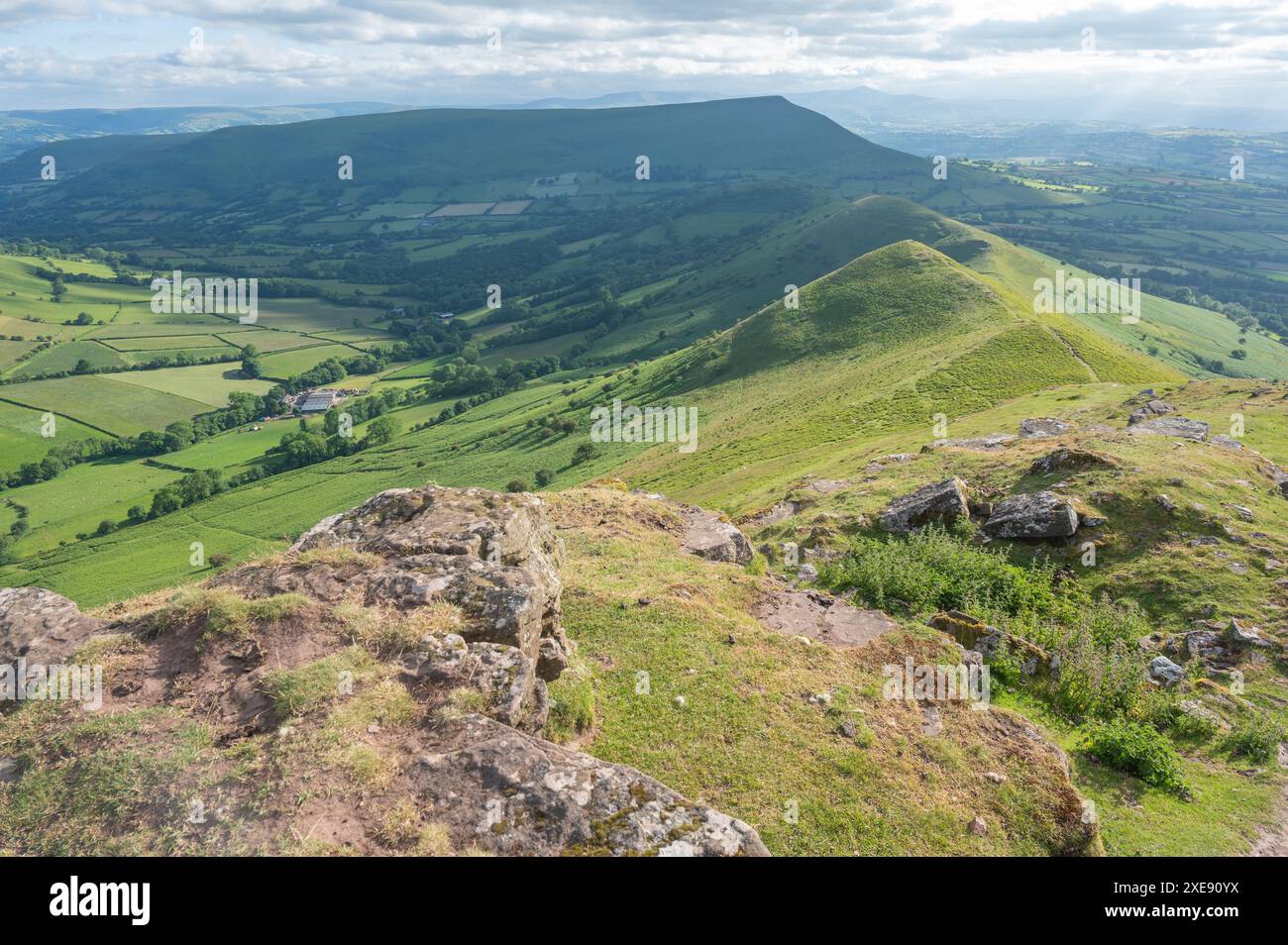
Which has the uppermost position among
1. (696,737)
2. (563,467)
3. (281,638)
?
(281,638)

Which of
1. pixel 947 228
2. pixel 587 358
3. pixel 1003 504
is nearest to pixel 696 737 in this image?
pixel 1003 504

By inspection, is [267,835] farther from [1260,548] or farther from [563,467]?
[563,467]

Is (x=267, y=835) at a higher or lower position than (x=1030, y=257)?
lower

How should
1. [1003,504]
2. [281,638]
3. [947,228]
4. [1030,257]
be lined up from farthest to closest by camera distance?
1. [947,228]
2. [1030,257]
3. [1003,504]
4. [281,638]

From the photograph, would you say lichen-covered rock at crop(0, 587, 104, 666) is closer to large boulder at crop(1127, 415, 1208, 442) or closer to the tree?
large boulder at crop(1127, 415, 1208, 442)

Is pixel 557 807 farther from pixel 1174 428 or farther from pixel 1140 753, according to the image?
pixel 1174 428

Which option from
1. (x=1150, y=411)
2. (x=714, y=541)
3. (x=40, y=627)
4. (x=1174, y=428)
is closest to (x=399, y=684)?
(x=40, y=627)

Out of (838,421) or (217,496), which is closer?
(838,421)
